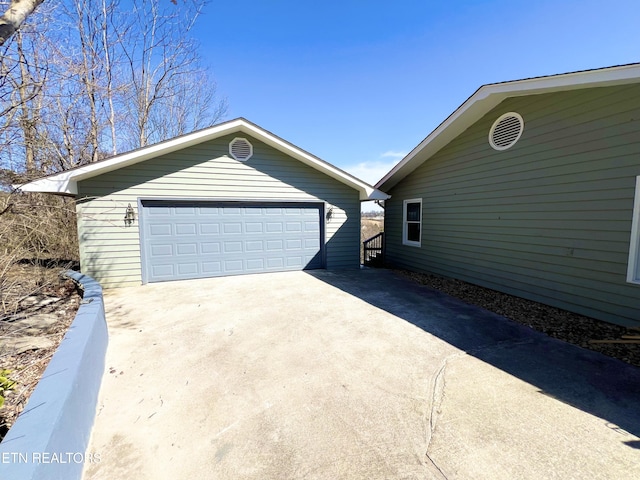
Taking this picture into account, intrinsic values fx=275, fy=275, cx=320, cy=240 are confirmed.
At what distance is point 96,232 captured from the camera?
21.6 ft

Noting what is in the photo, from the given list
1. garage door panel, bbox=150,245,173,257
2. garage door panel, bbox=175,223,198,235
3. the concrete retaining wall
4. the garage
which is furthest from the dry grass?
garage door panel, bbox=175,223,198,235

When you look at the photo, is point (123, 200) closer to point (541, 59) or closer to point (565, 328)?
point (565, 328)

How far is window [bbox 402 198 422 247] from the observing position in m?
8.78

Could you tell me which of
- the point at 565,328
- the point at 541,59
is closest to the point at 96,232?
the point at 565,328

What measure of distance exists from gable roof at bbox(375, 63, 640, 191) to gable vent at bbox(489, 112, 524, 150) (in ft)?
1.31

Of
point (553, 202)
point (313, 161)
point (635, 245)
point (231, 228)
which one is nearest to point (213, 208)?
point (231, 228)

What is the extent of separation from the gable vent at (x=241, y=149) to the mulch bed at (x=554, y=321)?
613 cm

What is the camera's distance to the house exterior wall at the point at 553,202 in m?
4.23

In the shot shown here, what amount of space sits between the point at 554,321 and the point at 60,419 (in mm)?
6167

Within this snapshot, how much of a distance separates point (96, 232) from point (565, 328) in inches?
378

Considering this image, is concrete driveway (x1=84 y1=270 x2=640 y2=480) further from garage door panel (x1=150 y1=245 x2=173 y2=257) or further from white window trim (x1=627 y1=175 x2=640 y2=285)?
garage door panel (x1=150 y1=245 x2=173 y2=257)

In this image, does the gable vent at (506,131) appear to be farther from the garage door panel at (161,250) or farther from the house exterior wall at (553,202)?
the garage door panel at (161,250)

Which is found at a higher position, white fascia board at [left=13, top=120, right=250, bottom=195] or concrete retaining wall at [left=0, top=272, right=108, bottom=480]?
white fascia board at [left=13, top=120, right=250, bottom=195]

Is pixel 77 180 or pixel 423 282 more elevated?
pixel 77 180
